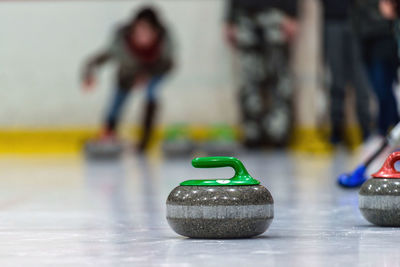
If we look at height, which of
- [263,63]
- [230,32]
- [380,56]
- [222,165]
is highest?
[222,165]

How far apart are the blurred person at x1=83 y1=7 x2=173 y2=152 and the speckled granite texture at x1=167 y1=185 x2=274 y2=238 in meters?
5.96

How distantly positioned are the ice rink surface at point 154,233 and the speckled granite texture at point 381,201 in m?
0.03

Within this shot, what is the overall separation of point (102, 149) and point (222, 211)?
5.52 metres

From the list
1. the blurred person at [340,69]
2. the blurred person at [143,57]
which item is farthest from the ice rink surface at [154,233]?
the blurred person at [143,57]

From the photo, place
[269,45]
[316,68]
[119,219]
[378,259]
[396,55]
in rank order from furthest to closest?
[316,68] → [269,45] → [396,55] → [119,219] → [378,259]

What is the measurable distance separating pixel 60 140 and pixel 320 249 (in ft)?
25.8

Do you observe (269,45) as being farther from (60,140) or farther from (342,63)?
(60,140)

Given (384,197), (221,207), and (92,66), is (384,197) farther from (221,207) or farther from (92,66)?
(92,66)

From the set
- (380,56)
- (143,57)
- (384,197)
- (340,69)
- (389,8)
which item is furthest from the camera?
(143,57)

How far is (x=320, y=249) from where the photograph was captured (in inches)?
64.0

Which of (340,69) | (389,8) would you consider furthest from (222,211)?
(340,69)

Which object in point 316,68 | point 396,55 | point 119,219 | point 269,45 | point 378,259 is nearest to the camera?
point 378,259

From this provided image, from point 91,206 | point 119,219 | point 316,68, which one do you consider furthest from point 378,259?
point 316,68

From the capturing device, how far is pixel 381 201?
189 cm
